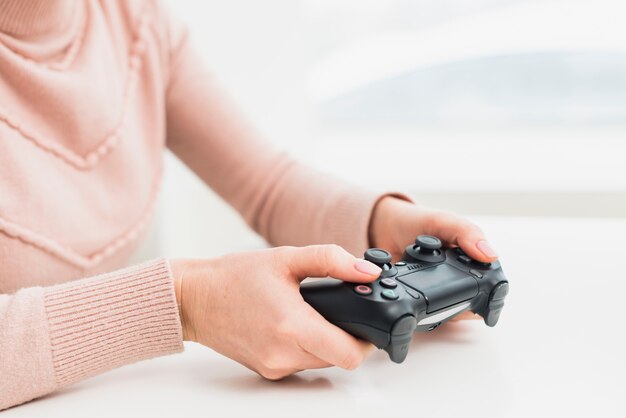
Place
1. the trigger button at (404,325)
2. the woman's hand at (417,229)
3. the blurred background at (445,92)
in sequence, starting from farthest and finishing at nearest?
the blurred background at (445,92) < the woman's hand at (417,229) < the trigger button at (404,325)

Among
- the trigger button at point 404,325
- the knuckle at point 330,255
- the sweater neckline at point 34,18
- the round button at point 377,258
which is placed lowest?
the trigger button at point 404,325

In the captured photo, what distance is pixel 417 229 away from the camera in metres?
0.63

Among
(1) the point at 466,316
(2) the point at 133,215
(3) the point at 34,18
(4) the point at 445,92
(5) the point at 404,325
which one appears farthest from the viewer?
(4) the point at 445,92

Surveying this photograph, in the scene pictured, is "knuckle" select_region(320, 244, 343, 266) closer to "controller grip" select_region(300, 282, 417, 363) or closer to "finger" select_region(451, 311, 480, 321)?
"controller grip" select_region(300, 282, 417, 363)

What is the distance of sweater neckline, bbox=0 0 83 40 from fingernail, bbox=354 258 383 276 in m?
0.43

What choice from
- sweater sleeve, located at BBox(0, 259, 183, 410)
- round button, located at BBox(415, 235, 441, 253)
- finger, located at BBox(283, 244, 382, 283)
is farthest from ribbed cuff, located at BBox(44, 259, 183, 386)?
round button, located at BBox(415, 235, 441, 253)

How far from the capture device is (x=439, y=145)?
135cm

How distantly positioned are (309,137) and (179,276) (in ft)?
Answer: 2.65

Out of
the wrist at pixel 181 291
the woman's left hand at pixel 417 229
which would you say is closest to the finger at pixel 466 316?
the woman's left hand at pixel 417 229

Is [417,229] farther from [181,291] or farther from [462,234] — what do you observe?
[181,291]

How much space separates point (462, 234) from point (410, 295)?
0.41 feet

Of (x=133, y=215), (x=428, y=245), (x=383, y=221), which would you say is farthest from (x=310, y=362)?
(x=133, y=215)

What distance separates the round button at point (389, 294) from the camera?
17.6 inches

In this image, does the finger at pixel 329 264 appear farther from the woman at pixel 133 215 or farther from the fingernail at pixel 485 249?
the fingernail at pixel 485 249
